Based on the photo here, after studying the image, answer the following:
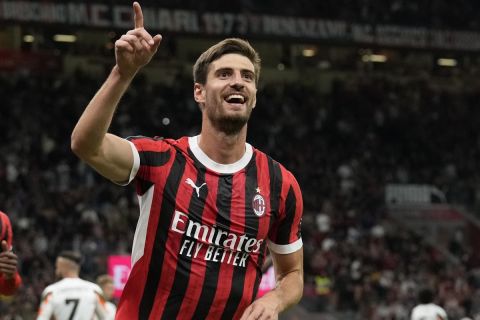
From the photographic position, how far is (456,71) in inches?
1330

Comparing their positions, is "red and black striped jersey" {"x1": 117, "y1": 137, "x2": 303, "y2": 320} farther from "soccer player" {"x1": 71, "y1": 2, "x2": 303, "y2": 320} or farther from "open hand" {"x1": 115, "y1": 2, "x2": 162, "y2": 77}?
"open hand" {"x1": 115, "y1": 2, "x2": 162, "y2": 77}

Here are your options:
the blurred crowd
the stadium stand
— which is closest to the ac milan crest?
the stadium stand

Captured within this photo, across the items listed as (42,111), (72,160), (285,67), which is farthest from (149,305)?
(285,67)

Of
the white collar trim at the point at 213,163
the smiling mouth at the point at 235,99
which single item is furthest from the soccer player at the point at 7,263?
the smiling mouth at the point at 235,99

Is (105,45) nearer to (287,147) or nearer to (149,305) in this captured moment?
(287,147)

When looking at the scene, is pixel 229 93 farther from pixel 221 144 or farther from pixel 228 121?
pixel 221 144

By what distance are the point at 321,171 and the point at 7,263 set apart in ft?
68.1

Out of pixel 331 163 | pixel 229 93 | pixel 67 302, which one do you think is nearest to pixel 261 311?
pixel 229 93

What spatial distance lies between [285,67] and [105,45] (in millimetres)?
6268

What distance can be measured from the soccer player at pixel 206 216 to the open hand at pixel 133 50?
0.46m

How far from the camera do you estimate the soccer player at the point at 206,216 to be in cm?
395

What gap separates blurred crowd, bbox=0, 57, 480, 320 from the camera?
20000 mm

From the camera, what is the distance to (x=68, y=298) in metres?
9.09

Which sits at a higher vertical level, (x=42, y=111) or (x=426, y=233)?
(x=42, y=111)
